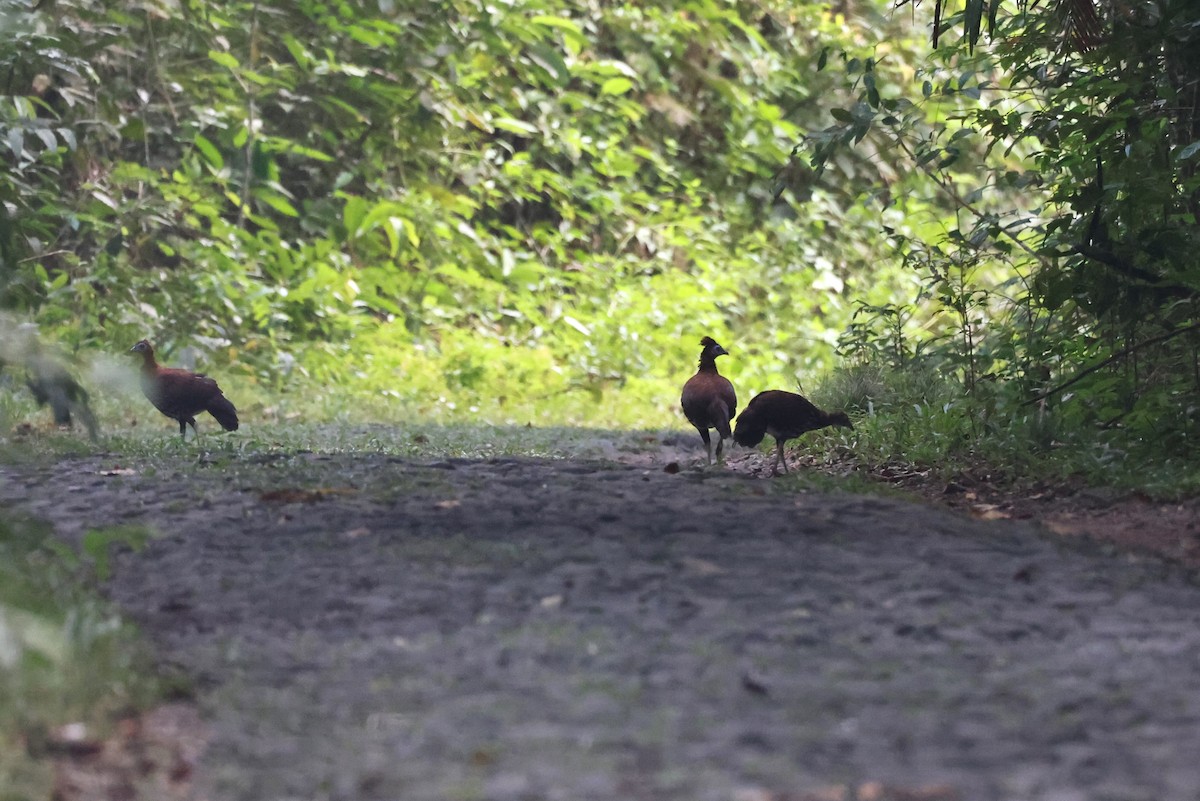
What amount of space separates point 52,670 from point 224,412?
18.4 feet

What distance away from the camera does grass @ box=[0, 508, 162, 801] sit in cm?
276

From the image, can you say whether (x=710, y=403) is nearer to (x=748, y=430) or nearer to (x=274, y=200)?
(x=748, y=430)

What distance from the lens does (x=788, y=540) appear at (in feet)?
15.3

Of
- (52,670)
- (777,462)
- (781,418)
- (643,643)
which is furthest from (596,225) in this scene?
(52,670)

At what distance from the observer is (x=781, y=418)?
714 cm

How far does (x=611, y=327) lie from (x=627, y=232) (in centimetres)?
230

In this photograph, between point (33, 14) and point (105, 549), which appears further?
point (33, 14)

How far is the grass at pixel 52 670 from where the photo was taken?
2764mm

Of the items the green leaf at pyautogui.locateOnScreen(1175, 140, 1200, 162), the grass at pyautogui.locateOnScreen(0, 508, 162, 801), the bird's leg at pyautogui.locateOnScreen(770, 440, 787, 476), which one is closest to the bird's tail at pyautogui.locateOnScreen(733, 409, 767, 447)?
the bird's leg at pyautogui.locateOnScreen(770, 440, 787, 476)

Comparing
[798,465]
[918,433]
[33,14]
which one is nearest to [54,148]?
[33,14]

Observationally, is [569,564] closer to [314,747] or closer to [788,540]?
[788,540]

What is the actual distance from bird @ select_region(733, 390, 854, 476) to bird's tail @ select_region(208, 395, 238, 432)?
10.1 ft

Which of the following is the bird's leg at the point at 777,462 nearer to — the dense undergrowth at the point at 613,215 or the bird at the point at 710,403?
the bird at the point at 710,403

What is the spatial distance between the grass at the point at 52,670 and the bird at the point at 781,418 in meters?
3.85
